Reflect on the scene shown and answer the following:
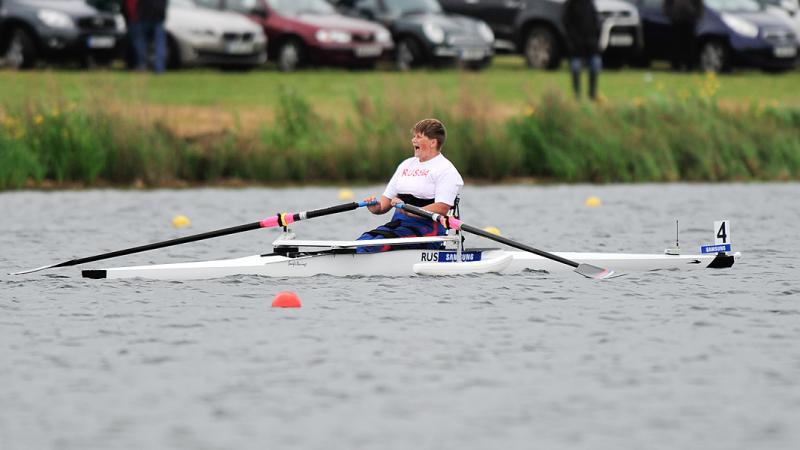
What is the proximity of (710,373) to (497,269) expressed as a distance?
4.20 meters

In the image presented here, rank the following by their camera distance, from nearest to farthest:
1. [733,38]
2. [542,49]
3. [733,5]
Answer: [733,38] → [542,49] → [733,5]

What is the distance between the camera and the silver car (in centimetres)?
2911

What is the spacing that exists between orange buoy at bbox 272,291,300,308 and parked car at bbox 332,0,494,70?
60.1 ft

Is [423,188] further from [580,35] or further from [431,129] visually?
[580,35]

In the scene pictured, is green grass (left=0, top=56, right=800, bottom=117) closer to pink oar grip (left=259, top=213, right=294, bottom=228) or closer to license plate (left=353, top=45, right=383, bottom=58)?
license plate (left=353, top=45, right=383, bottom=58)

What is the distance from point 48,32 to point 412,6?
6966 mm

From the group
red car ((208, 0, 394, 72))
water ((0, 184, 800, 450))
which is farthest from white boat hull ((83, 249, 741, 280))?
Result: red car ((208, 0, 394, 72))

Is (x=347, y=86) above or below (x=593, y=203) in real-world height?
above

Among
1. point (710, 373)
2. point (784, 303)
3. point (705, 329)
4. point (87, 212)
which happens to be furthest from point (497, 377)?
point (87, 212)

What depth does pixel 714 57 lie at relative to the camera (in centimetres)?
3116

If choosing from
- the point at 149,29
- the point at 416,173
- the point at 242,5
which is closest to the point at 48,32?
the point at 149,29

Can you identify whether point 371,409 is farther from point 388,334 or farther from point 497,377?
point 388,334

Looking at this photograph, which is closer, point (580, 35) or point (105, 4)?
point (580, 35)

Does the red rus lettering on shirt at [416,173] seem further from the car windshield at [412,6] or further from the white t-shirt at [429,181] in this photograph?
the car windshield at [412,6]
